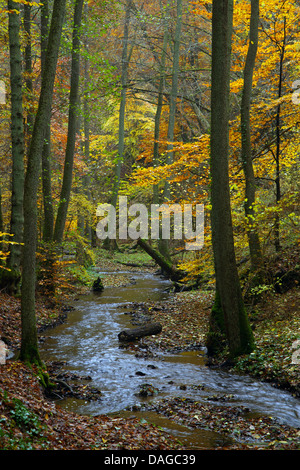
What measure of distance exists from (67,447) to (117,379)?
2.98 m

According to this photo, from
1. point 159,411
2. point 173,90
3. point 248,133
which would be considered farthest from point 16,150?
point 173,90

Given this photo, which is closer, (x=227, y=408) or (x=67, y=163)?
(x=227, y=408)

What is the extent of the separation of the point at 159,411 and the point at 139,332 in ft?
13.3

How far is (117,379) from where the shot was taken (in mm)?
6898

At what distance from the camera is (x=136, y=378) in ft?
22.7

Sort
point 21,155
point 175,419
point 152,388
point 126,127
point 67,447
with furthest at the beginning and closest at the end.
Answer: point 126,127 → point 21,155 → point 152,388 → point 175,419 → point 67,447

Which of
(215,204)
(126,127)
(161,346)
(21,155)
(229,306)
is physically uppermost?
(126,127)

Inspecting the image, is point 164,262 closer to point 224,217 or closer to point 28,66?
point 28,66

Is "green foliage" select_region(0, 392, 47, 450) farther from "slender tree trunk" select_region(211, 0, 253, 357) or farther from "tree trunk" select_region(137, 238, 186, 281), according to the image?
"tree trunk" select_region(137, 238, 186, 281)

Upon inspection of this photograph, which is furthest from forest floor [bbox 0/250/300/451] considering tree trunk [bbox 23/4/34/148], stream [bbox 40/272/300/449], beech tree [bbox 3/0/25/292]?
tree trunk [bbox 23/4/34/148]

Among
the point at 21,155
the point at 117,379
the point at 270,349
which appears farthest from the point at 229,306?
the point at 21,155

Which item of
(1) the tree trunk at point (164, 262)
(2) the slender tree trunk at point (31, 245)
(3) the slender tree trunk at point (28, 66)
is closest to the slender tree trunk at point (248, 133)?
(2) the slender tree trunk at point (31, 245)

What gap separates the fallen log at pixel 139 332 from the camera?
934 cm
